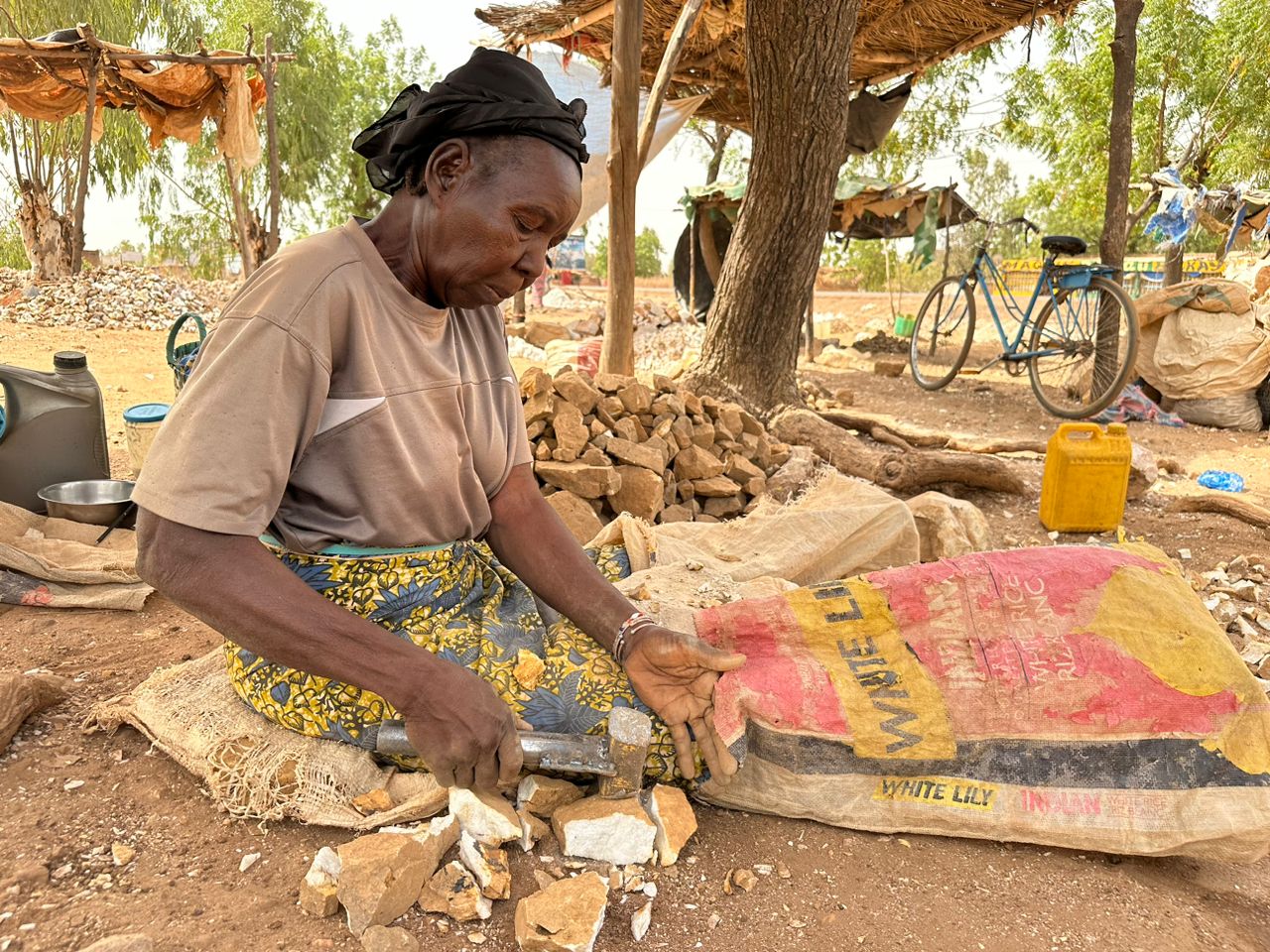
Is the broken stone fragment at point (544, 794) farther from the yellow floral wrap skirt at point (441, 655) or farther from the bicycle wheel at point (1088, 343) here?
the bicycle wheel at point (1088, 343)

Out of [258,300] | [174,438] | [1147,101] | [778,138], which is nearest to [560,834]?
[174,438]

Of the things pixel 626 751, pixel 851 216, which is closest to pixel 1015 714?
pixel 626 751

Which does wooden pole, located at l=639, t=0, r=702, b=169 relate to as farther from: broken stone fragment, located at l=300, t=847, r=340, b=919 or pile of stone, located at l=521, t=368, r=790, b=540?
broken stone fragment, located at l=300, t=847, r=340, b=919

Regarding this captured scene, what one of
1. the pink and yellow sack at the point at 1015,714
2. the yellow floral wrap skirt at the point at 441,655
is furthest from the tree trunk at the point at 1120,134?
the yellow floral wrap skirt at the point at 441,655

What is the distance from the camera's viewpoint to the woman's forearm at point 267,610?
128cm

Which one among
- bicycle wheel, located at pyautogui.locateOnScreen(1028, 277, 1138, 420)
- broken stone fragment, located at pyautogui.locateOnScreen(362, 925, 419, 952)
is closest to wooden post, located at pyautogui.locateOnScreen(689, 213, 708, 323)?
bicycle wheel, located at pyautogui.locateOnScreen(1028, 277, 1138, 420)

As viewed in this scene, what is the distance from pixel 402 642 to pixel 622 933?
21.7 inches

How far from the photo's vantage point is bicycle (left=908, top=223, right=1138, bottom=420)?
5.92 meters

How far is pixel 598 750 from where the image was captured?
1.49 m

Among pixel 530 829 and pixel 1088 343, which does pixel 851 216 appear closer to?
pixel 1088 343

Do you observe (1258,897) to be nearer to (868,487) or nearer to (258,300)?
(868,487)

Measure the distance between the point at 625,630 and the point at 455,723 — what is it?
40 cm

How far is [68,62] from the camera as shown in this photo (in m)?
8.31

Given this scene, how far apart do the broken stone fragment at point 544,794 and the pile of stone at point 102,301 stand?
30.1 feet
